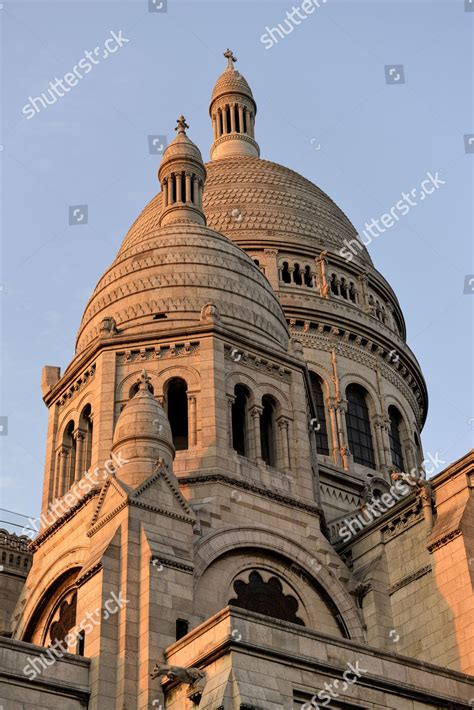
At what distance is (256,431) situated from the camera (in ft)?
111

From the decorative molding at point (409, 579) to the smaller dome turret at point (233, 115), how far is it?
3987 centimetres

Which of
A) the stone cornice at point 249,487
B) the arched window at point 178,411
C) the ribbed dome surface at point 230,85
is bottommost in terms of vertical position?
the stone cornice at point 249,487

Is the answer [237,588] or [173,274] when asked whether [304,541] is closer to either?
[237,588]

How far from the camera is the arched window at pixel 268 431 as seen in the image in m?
34.4

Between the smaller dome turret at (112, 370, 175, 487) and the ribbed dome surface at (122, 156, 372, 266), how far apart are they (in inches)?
953

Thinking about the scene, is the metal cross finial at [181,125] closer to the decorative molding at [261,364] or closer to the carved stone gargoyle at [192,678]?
the decorative molding at [261,364]

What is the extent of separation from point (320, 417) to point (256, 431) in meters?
16.4

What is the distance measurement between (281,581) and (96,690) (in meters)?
7.43

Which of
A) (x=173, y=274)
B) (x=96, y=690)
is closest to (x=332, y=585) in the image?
(x=96, y=690)

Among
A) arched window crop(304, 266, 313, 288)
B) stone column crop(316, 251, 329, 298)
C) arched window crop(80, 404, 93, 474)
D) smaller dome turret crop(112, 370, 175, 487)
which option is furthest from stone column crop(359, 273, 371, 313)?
smaller dome turret crop(112, 370, 175, 487)

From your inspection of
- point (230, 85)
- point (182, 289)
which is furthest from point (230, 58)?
point (182, 289)

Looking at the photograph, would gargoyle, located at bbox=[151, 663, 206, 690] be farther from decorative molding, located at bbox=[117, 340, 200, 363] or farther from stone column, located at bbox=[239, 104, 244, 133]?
stone column, located at bbox=[239, 104, 244, 133]

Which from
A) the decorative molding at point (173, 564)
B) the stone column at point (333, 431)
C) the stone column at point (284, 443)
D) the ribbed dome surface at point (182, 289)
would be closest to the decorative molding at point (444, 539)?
the stone column at point (284, 443)

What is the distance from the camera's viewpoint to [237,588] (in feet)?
99.1
